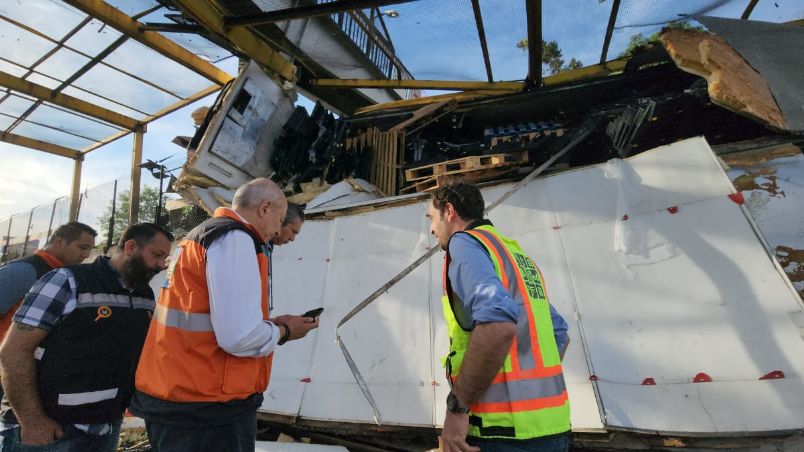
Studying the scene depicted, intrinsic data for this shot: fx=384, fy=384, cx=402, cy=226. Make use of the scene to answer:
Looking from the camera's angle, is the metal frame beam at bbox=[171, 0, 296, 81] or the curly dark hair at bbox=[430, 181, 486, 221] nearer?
the curly dark hair at bbox=[430, 181, 486, 221]

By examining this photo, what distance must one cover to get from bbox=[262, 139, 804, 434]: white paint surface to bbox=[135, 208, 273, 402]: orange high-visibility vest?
2713mm

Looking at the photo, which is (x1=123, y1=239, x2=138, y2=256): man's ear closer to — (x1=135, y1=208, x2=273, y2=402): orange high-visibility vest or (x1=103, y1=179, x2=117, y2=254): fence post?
(x1=135, y1=208, x2=273, y2=402): orange high-visibility vest

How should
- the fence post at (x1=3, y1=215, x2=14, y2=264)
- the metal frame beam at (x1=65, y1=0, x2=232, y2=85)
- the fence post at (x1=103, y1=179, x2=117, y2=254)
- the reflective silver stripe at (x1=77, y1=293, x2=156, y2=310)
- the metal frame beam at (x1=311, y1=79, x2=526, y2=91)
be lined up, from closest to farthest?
1. the reflective silver stripe at (x1=77, y1=293, x2=156, y2=310)
2. the metal frame beam at (x1=65, y1=0, x2=232, y2=85)
3. the metal frame beam at (x1=311, y1=79, x2=526, y2=91)
4. the fence post at (x1=103, y1=179, x2=117, y2=254)
5. the fence post at (x1=3, y1=215, x2=14, y2=264)

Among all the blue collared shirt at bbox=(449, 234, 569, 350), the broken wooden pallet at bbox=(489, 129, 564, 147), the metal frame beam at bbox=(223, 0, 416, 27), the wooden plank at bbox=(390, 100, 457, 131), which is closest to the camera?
the blue collared shirt at bbox=(449, 234, 569, 350)

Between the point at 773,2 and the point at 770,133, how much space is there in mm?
2365

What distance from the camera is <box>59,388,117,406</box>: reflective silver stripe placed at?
2.03 m

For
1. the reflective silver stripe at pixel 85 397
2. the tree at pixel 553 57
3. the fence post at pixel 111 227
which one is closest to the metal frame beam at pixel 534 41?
the tree at pixel 553 57

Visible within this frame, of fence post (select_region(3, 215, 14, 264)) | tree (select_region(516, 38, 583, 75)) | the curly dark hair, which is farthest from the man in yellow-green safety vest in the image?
fence post (select_region(3, 215, 14, 264))

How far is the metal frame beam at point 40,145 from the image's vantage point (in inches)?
403

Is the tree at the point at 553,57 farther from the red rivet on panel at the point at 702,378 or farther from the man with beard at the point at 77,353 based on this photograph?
the man with beard at the point at 77,353

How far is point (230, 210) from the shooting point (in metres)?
1.89

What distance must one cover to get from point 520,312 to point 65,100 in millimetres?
11027

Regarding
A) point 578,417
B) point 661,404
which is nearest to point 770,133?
point 661,404

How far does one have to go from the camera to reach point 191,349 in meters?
1.61
